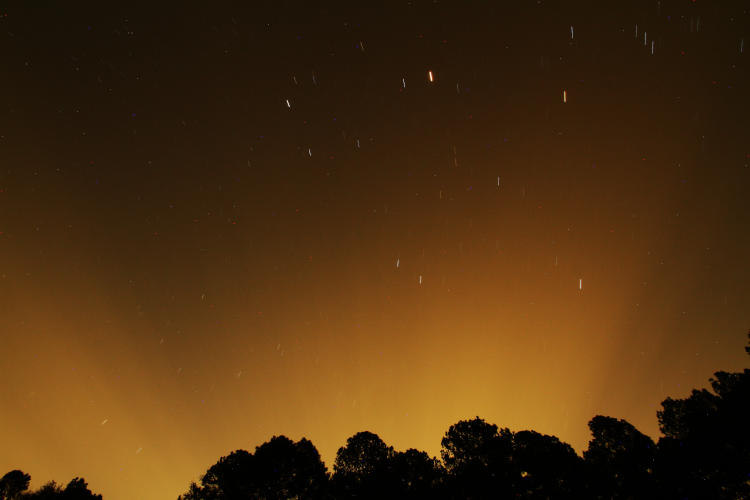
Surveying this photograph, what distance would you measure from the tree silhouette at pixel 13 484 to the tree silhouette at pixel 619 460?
3469cm

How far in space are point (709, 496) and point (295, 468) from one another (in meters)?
20.6

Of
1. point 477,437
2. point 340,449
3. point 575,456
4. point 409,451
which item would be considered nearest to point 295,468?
point 340,449

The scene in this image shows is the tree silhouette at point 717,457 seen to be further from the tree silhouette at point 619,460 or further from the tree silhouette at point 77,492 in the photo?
the tree silhouette at point 77,492

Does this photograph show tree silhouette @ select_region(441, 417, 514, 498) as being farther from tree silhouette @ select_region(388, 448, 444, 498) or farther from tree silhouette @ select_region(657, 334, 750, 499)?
tree silhouette @ select_region(657, 334, 750, 499)

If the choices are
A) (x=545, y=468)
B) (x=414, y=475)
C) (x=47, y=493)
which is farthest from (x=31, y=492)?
(x=545, y=468)

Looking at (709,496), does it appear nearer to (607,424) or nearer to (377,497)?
(607,424)

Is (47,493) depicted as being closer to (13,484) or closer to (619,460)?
(13,484)

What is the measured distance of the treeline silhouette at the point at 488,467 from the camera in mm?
15305

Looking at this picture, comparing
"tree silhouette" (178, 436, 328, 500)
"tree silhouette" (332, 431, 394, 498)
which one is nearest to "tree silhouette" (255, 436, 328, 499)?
"tree silhouette" (178, 436, 328, 500)

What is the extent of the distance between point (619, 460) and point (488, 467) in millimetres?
7723

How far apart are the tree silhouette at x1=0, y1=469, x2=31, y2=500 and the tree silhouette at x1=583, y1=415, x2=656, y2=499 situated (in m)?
34.7

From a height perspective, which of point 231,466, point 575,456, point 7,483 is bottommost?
point 7,483

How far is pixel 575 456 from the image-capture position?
18.4m

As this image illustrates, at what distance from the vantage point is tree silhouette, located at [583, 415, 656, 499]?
16234 millimetres
